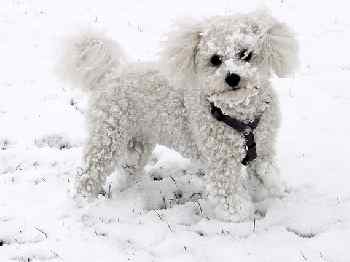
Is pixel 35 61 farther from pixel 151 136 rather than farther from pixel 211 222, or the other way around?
pixel 211 222

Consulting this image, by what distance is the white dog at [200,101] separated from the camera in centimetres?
439

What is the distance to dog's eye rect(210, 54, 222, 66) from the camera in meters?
4.39

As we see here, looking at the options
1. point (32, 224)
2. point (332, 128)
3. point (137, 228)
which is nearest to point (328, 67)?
point (332, 128)

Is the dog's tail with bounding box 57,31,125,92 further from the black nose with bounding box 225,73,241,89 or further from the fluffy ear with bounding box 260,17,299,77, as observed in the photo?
the fluffy ear with bounding box 260,17,299,77

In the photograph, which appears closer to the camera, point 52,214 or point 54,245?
point 54,245

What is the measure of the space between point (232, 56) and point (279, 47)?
0.44 meters

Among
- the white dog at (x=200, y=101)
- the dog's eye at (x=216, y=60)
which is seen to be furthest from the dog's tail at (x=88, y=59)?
the dog's eye at (x=216, y=60)

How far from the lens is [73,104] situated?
7867 mm

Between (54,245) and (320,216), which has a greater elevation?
(320,216)

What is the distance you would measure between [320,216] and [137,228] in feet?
5.29

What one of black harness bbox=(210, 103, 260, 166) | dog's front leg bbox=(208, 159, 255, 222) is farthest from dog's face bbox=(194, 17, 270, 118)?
dog's front leg bbox=(208, 159, 255, 222)

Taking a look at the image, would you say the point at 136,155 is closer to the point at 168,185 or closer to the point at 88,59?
the point at 168,185

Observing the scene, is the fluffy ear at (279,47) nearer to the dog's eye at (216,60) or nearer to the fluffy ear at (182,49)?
the dog's eye at (216,60)

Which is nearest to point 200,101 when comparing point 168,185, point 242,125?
point 242,125
